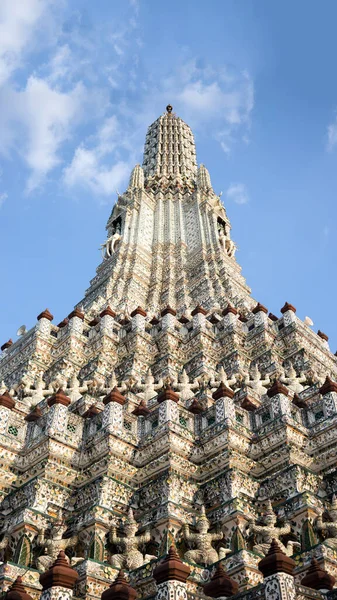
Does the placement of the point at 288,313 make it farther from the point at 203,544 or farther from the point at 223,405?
the point at 203,544

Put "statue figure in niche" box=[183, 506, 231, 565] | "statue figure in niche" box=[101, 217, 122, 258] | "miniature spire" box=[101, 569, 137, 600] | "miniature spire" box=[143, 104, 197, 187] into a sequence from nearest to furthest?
1. "miniature spire" box=[101, 569, 137, 600]
2. "statue figure in niche" box=[183, 506, 231, 565]
3. "statue figure in niche" box=[101, 217, 122, 258]
4. "miniature spire" box=[143, 104, 197, 187]

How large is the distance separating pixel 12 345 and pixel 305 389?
13745 mm

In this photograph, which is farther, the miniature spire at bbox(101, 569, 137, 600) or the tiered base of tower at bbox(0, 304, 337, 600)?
the tiered base of tower at bbox(0, 304, 337, 600)

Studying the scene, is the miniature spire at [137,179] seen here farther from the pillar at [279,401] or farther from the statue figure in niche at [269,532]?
the statue figure in niche at [269,532]

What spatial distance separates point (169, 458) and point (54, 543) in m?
3.47

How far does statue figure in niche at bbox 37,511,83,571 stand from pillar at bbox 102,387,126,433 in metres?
3.04

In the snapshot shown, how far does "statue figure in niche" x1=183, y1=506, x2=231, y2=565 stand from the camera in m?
11.5

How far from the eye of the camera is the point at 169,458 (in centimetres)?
1440

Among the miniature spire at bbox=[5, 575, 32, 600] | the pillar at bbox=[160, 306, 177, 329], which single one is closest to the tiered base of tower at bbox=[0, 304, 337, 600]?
the miniature spire at bbox=[5, 575, 32, 600]

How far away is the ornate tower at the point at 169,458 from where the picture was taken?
10977 millimetres

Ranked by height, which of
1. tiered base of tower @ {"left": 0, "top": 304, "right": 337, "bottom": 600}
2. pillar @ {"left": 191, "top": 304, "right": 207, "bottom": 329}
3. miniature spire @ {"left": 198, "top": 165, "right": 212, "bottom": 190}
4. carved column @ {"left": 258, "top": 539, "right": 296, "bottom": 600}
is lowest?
carved column @ {"left": 258, "top": 539, "right": 296, "bottom": 600}

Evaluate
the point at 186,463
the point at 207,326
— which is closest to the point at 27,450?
the point at 186,463

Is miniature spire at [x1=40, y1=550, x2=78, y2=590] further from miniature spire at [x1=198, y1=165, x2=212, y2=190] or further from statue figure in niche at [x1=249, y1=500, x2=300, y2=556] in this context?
miniature spire at [x1=198, y1=165, x2=212, y2=190]

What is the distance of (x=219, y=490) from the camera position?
13.7 m
